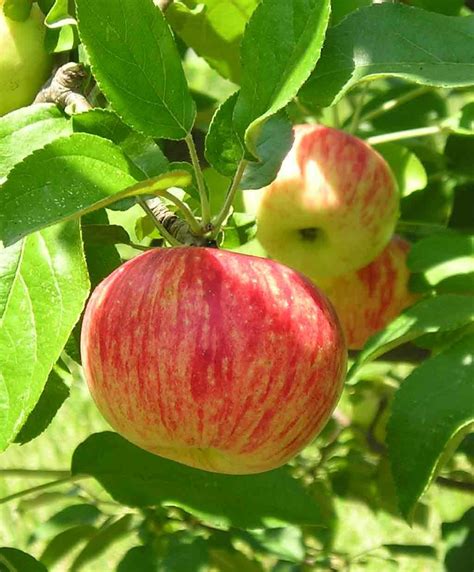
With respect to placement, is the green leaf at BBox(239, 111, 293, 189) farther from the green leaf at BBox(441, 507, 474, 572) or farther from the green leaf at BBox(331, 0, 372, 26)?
the green leaf at BBox(441, 507, 474, 572)

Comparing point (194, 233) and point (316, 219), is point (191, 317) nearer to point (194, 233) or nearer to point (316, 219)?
point (194, 233)

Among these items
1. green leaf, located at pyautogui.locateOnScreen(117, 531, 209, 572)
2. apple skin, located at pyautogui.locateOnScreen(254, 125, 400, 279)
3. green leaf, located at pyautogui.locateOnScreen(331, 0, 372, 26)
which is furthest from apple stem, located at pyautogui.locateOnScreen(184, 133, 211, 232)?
green leaf, located at pyautogui.locateOnScreen(117, 531, 209, 572)

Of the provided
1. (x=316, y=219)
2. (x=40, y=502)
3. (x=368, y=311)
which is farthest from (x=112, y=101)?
(x=40, y=502)

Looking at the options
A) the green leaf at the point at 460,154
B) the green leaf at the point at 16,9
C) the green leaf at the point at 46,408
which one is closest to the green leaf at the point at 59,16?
the green leaf at the point at 16,9

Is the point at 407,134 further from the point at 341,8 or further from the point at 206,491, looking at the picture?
the point at 206,491

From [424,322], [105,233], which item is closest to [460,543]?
[424,322]
